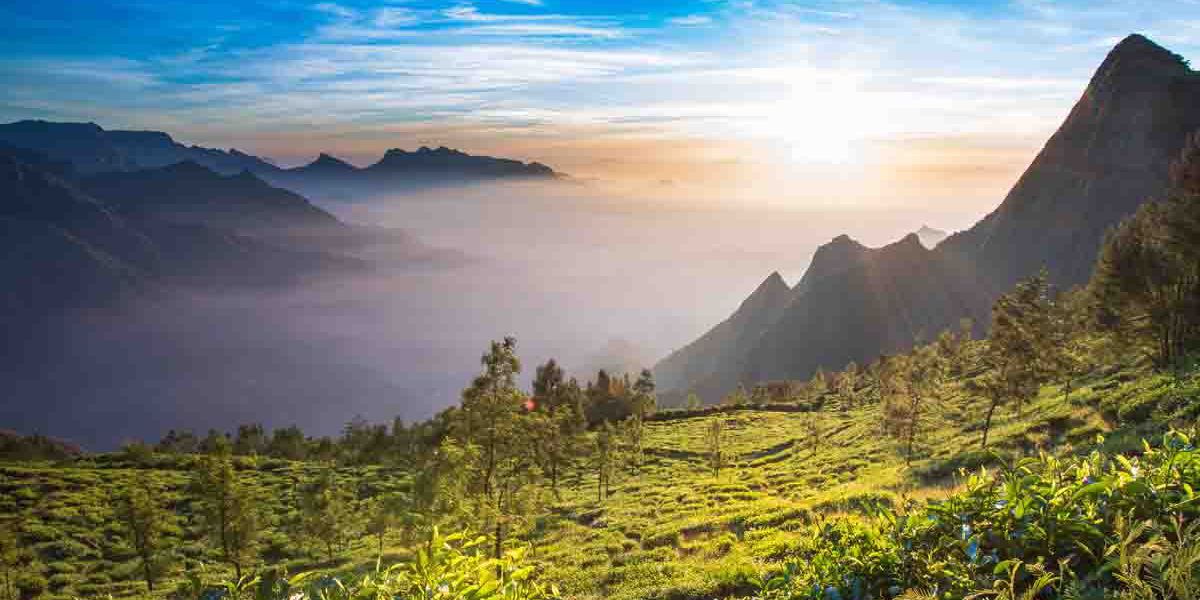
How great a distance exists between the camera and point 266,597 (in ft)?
13.4

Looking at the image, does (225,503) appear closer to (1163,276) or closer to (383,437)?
(1163,276)

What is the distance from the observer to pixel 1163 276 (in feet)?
125

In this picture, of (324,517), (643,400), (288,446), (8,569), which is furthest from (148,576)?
(643,400)

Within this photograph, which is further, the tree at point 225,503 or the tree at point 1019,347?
the tree at point 225,503

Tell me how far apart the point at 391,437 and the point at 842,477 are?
7817 cm

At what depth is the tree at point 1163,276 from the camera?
3462 centimetres

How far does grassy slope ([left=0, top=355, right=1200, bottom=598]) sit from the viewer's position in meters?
19.5

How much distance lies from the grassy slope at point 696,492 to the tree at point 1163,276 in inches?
135

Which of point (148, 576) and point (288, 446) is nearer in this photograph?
point (148, 576)

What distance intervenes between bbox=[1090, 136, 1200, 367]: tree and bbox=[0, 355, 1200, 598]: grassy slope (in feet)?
11.3

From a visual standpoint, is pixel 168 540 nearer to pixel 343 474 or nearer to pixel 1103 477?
pixel 343 474

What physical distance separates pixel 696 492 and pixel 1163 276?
32.9m

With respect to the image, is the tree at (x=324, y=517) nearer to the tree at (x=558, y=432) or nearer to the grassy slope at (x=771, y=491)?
the tree at (x=558, y=432)

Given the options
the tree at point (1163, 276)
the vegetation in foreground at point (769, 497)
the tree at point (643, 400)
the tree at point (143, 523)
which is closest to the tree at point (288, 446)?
the vegetation in foreground at point (769, 497)
